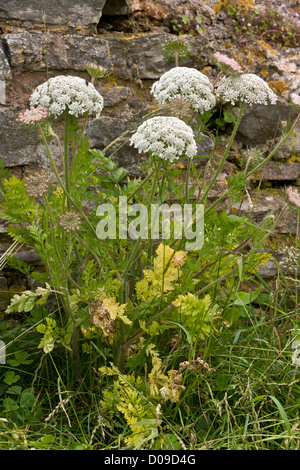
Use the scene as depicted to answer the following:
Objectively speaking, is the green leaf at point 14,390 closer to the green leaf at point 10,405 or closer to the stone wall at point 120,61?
the green leaf at point 10,405

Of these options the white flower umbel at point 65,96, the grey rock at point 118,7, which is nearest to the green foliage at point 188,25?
the grey rock at point 118,7

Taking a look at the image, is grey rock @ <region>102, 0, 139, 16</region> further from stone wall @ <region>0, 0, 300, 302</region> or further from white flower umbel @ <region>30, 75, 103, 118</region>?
white flower umbel @ <region>30, 75, 103, 118</region>

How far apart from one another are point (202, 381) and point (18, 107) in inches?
75.9

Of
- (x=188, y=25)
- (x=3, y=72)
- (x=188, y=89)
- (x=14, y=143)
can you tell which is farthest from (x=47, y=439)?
(x=188, y=25)

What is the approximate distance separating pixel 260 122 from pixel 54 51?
5.24ft

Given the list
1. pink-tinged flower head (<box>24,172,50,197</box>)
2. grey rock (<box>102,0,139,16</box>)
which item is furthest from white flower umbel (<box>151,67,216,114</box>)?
grey rock (<box>102,0,139,16</box>)

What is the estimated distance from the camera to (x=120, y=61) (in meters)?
3.21

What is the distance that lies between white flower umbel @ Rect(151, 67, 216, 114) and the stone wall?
2.36 feet

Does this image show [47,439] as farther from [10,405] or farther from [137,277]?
[137,277]

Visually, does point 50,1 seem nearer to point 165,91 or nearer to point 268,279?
point 165,91

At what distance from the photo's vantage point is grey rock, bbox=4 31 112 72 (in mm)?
2834

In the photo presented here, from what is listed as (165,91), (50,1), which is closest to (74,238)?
(165,91)

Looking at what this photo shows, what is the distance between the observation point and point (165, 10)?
3404 millimetres
